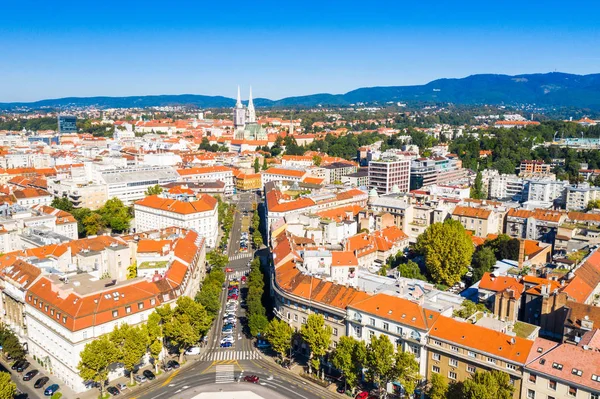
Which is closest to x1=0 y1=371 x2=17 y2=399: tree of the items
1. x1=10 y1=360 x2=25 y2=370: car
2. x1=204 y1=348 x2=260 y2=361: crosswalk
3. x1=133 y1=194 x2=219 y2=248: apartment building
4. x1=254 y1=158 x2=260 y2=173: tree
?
x1=10 y1=360 x2=25 y2=370: car

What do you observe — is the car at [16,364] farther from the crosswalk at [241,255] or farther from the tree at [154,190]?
the tree at [154,190]

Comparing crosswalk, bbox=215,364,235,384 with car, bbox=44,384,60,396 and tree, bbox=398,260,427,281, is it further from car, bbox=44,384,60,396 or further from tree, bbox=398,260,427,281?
tree, bbox=398,260,427,281

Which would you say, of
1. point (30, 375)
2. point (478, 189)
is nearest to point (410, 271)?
point (30, 375)

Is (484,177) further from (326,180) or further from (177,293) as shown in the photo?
(177,293)

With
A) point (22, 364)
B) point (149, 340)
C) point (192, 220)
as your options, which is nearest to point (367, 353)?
point (149, 340)

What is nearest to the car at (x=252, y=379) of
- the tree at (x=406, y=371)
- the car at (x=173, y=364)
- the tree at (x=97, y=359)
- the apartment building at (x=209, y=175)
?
the car at (x=173, y=364)

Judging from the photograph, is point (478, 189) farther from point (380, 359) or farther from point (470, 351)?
point (380, 359)
